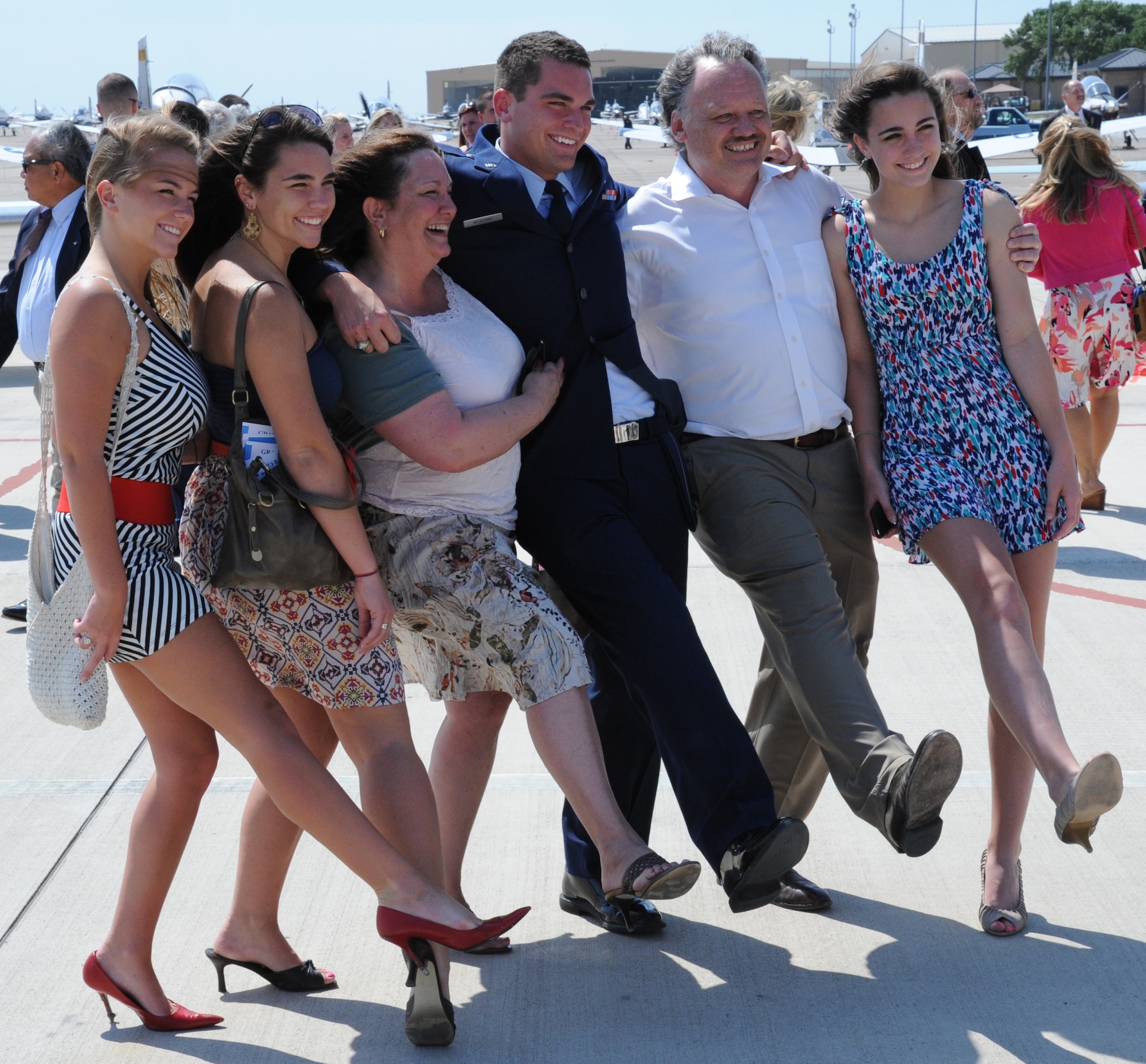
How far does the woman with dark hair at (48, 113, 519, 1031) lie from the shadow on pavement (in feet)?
0.93

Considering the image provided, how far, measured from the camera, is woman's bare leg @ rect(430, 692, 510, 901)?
3.14 metres

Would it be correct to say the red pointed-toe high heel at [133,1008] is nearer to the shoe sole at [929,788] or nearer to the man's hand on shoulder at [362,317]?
the man's hand on shoulder at [362,317]

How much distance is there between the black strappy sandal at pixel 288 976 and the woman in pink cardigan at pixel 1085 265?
200 inches

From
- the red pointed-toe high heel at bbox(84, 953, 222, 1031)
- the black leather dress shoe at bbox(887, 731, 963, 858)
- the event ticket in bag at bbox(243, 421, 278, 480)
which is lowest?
the red pointed-toe high heel at bbox(84, 953, 222, 1031)

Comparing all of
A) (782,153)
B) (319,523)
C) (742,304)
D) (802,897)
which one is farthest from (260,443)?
(782,153)

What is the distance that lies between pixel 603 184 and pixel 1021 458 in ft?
4.12

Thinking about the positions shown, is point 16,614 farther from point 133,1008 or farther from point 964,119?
point 964,119

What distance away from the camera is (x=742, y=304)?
327 cm

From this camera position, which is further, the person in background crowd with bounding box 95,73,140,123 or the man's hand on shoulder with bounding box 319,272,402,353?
the person in background crowd with bounding box 95,73,140,123

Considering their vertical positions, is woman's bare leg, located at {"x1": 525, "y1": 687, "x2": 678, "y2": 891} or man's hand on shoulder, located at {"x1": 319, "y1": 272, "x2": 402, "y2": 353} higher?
man's hand on shoulder, located at {"x1": 319, "y1": 272, "x2": 402, "y2": 353}

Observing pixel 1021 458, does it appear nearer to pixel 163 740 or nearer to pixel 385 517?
pixel 385 517

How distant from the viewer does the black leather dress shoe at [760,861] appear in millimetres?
2650

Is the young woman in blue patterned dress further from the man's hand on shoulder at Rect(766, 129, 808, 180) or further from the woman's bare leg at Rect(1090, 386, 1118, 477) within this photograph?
the woman's bare leg at Rect(1090, 386, 1118, 477)

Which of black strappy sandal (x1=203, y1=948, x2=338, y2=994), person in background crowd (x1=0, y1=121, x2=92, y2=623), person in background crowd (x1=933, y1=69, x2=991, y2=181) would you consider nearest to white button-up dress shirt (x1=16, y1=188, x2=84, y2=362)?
person in background crowd (x1=0, y1=121, x2=92, y2=623)
